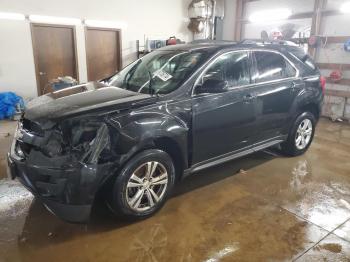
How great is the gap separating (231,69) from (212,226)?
5.07 feet

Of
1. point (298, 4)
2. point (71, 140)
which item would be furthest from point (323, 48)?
point (71, 140)

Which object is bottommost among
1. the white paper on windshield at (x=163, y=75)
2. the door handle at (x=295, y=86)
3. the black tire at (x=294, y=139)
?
the black tire at (x=294, y=139)

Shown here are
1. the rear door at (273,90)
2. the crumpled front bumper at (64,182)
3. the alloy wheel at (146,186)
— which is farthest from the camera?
the rear door at (273,90)

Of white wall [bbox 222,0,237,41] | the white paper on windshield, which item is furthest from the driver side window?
white wall [bbox 222,0,237,41]

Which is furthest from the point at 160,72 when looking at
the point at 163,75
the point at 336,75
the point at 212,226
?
the point at 336,75

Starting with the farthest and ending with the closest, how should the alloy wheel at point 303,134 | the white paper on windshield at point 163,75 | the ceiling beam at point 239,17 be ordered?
the ceiling beam at point 239,17
the alloy wheel at point 303,134
the white paper on windshield at point 163,75

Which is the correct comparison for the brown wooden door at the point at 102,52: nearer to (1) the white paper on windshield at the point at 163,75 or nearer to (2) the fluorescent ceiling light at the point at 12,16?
(2) the fluorescent ceiling light at the point at 12,16

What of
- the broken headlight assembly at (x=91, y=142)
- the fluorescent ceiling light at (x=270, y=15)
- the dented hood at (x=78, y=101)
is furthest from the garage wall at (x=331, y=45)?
the broken headlight assembly at (x=91, y=142)

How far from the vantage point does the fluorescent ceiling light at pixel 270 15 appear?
7.57 meters

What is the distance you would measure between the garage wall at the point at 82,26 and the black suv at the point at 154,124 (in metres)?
4.25

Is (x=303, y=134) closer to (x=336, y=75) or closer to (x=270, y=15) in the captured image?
(x=336, y=75)

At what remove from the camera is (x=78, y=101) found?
2434 mm

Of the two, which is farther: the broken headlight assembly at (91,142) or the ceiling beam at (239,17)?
the ceiling beam at (239,17)

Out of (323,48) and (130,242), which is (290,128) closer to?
(130,242)
